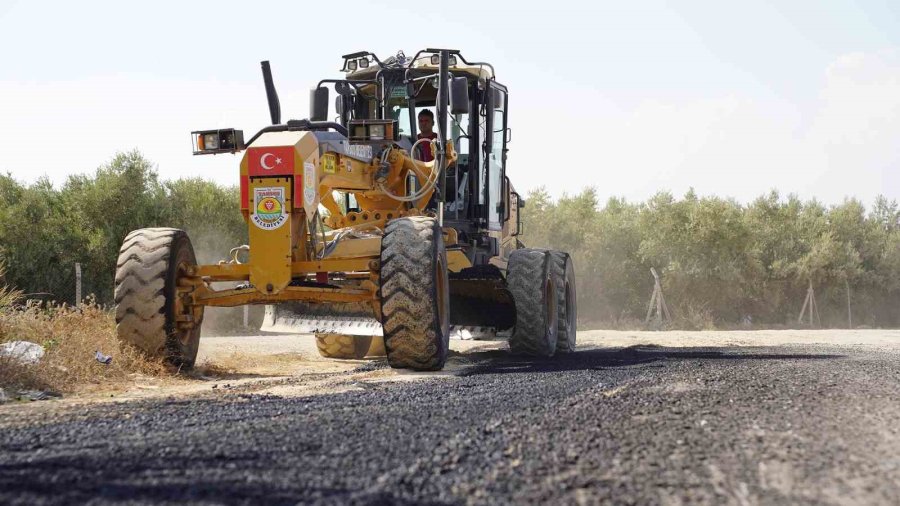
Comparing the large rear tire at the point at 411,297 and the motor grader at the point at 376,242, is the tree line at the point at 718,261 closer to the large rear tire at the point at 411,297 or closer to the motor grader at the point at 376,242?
the motor grader at the point at 376,242

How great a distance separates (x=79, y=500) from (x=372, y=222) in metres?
7.72

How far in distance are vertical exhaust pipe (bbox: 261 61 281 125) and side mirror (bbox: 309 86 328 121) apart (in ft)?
4.26

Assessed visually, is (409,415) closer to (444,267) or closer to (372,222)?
(444,267)

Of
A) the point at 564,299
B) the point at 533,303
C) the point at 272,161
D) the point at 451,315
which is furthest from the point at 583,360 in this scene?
the point at 272,161

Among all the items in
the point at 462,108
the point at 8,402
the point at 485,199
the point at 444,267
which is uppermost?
the point at 462,108

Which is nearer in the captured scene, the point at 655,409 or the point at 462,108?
the point at 655,409

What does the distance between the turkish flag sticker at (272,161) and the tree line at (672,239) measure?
13.5 m

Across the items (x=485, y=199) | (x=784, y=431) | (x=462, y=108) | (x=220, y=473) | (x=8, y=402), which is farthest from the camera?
(x=485, y=199)

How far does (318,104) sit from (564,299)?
422 cm

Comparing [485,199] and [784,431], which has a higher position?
[485,199]

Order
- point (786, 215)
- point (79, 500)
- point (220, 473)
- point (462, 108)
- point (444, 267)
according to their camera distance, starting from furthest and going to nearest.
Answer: point (786, 215) < point (462, 108) < point (444, 267) < point (220, 473) < point (79, 500)

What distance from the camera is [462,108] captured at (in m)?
10.2

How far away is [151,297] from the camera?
911 cm

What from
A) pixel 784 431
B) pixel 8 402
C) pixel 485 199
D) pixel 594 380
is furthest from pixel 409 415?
pixel 485 199
